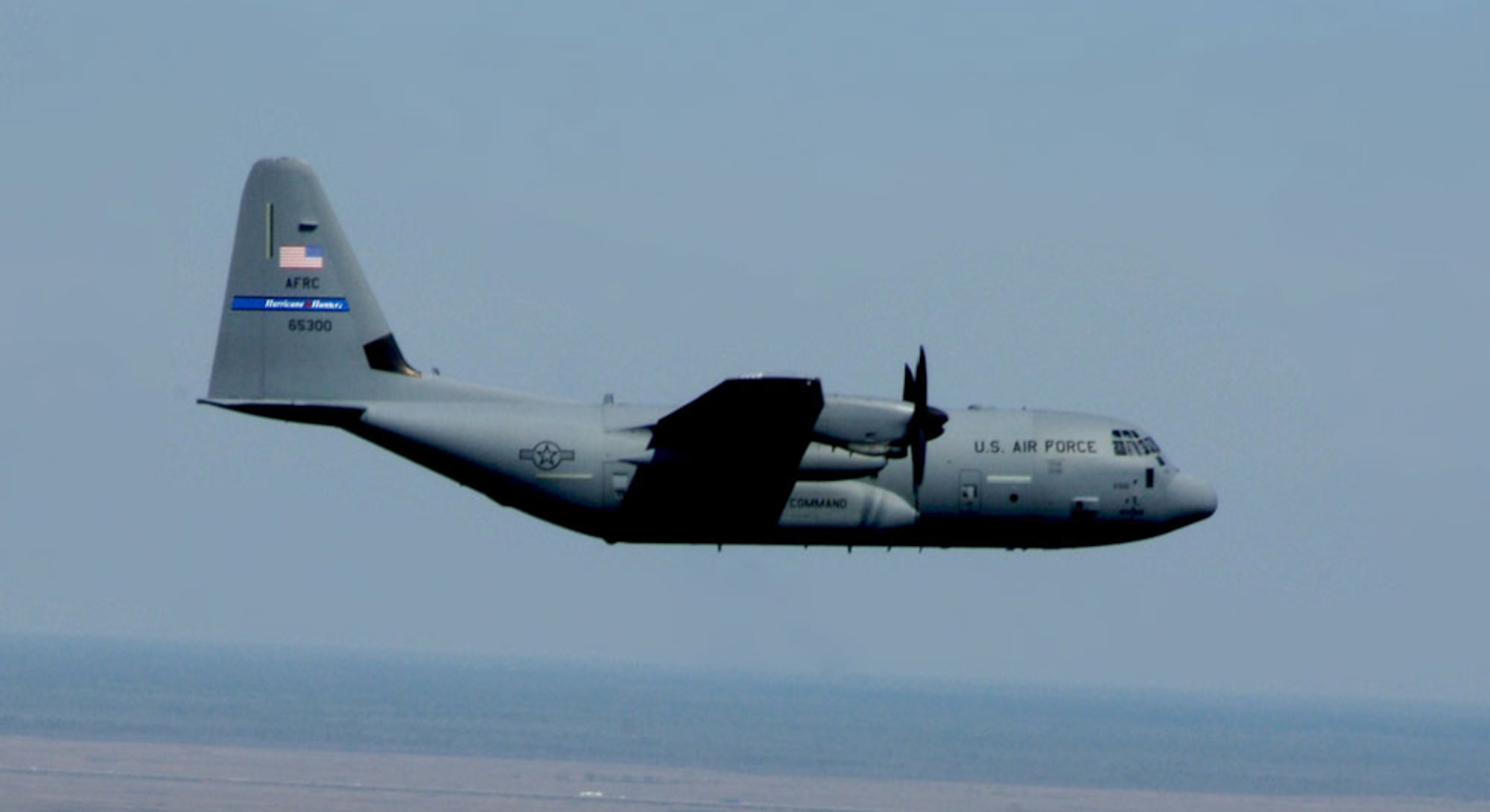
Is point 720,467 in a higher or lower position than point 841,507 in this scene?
higher

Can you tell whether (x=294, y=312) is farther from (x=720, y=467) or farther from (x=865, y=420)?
(x=865, y=420)

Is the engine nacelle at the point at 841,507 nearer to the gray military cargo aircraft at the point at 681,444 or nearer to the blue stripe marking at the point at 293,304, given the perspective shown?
the gray military cargo aircraft at the point at 681,444

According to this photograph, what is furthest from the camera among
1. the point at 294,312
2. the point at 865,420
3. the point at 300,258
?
the point at 300,258

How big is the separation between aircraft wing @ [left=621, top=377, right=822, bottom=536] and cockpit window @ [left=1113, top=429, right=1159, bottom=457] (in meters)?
7.73

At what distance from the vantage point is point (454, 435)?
49.8 meters

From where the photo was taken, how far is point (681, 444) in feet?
162

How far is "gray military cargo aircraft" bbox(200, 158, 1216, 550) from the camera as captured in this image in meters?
49.2

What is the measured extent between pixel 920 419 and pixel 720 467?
4352 mm

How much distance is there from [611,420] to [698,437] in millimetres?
2107

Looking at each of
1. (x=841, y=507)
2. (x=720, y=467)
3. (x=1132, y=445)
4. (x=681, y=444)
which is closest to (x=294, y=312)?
(x=681, y=444)

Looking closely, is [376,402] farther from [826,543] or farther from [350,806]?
[350,806]

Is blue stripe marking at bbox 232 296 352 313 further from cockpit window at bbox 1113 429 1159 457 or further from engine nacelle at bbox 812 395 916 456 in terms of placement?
cockpit window at bbox 1113 429 1159 457

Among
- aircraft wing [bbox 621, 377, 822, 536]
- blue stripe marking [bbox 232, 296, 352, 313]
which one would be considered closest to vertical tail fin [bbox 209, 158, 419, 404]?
blue stripe marking [bbox 232, 296, 352, 313]

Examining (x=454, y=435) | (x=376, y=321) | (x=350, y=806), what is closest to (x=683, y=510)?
(x=454, y=435)
